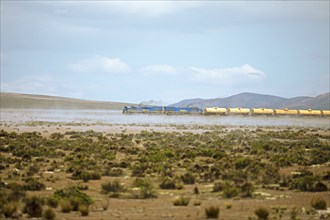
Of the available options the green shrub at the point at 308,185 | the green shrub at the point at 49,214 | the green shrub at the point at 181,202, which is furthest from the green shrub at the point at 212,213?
the green shrub at the point at 308,185

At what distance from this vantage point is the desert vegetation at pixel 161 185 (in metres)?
13.5

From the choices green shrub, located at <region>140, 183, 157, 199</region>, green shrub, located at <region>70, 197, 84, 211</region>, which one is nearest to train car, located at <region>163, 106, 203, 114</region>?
green shrub, located at <region>140, 183, 157, 199</region>

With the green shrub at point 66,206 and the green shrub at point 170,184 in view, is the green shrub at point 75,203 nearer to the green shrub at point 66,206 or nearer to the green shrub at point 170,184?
the green shrub at point 66,206

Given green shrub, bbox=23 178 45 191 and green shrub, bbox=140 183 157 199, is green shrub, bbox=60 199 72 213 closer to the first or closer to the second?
green shrub, bbox=140 183 157 199

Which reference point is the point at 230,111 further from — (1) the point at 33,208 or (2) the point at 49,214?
(2) the point at 49,214

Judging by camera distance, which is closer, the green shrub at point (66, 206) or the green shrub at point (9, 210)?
the green shrub at point (9, 210)

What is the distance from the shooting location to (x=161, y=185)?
17.9m

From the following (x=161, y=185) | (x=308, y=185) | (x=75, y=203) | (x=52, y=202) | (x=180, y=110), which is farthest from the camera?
(x=180, y=110)

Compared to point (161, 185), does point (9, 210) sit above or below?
above

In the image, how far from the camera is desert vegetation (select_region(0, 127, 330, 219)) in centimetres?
1354

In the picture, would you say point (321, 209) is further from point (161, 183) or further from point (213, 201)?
point (161, 183)

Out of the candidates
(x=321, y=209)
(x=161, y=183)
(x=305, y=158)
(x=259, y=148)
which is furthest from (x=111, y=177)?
(x=259, y=148)

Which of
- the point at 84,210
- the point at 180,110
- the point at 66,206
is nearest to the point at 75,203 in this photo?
the point at 66,206

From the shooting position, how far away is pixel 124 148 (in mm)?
32656
